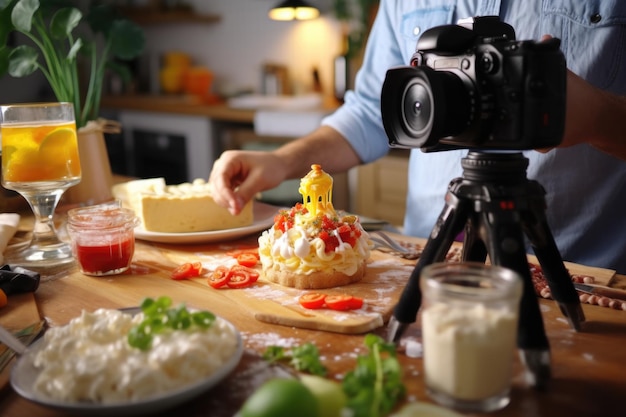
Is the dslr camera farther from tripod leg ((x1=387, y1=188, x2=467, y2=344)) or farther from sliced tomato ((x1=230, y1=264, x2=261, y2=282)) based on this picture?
sliced tomato ((x1=230, y1=264, x2=261, y2=282))

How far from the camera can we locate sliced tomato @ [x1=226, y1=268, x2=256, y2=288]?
1155 millimetres

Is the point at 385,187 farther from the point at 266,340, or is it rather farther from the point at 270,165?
the point at 266,340

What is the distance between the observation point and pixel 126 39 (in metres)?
1.95

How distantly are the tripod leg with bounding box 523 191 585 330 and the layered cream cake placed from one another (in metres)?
0.36

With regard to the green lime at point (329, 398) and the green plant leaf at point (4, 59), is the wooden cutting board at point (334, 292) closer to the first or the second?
the green lime at point (329, 398)

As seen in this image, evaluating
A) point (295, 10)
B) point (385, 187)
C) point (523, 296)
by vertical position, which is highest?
point (295, 10)

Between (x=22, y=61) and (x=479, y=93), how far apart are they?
133cm

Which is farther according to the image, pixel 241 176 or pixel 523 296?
pixel 241 176

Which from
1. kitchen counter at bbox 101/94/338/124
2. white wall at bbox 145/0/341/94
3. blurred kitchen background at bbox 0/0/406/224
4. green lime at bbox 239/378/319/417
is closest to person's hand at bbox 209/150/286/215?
green lime at bbox 239/378/319/417

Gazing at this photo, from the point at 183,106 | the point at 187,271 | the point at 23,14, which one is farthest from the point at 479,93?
the point at 183,106

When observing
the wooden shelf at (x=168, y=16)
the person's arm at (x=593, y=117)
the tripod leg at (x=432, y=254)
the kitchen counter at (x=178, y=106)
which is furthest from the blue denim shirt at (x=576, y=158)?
the wooden shelf at (x=168, y=16)

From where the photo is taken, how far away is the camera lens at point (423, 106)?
796mm

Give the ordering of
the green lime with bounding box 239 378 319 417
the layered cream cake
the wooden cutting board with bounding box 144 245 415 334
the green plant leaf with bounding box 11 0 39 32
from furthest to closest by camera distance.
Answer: the green plant leaf with bounding box 11 0 39 32
the layered cream cake
the wooden cutting board with bounding box 144 245 415 334
the green lime with bounding box 239 378 319 417

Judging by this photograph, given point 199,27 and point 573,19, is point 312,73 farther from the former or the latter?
point 573,19
